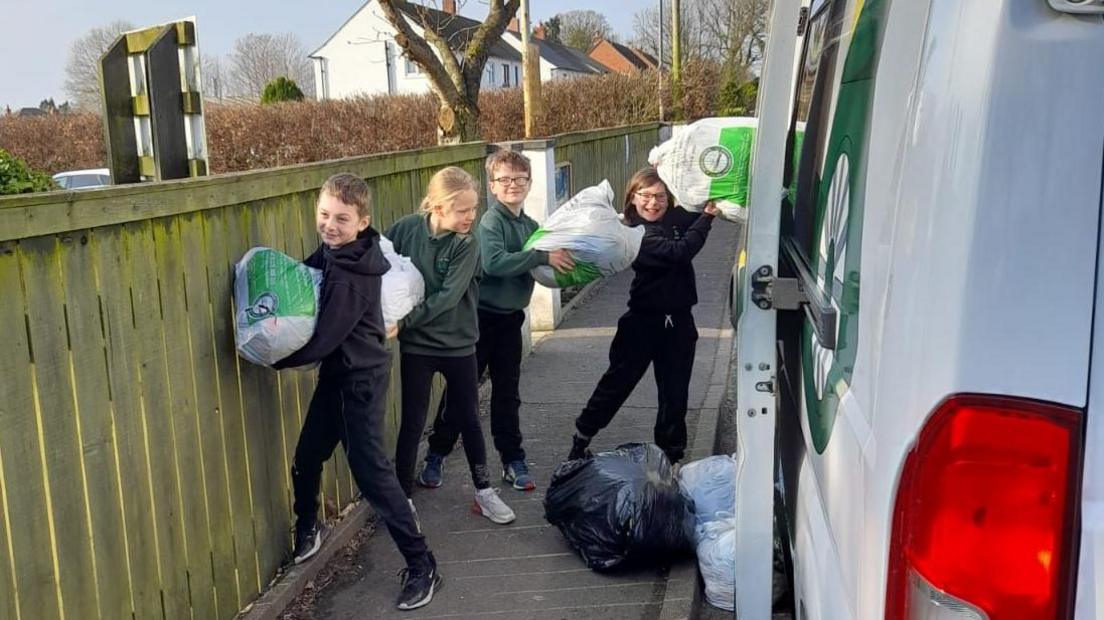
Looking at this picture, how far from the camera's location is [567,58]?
68.1 metres

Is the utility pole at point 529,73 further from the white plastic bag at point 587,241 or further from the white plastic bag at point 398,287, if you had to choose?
the white plastic bag at point 398,287

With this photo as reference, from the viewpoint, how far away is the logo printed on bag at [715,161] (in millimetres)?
4230

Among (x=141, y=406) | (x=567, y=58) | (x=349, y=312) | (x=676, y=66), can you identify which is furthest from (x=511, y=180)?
(x=567, y=58)

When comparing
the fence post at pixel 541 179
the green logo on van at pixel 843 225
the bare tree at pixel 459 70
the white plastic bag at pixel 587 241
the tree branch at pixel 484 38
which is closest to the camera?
the green logo on van at pixel 843 225

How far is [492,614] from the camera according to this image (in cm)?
389

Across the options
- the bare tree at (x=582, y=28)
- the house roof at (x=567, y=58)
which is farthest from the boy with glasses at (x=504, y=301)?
the bare tree at (x=582, y=28)

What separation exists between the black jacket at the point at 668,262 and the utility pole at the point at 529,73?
7.50 m

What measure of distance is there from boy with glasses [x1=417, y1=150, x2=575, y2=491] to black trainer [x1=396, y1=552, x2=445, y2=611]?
0.93 meters

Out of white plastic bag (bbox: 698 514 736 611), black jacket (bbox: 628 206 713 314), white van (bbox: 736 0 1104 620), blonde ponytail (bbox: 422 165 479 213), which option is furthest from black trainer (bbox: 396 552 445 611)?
white van (bbox: 736 0 1104 620)

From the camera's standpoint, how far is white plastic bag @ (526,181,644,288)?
4.67m

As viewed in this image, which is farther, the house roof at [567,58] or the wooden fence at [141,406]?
the house roof at [567,58]

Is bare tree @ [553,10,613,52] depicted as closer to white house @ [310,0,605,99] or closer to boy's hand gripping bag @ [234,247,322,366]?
white house @ [310,0,605,99]

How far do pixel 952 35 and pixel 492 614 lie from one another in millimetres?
3073

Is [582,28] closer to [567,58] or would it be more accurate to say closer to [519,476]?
[567,58]
